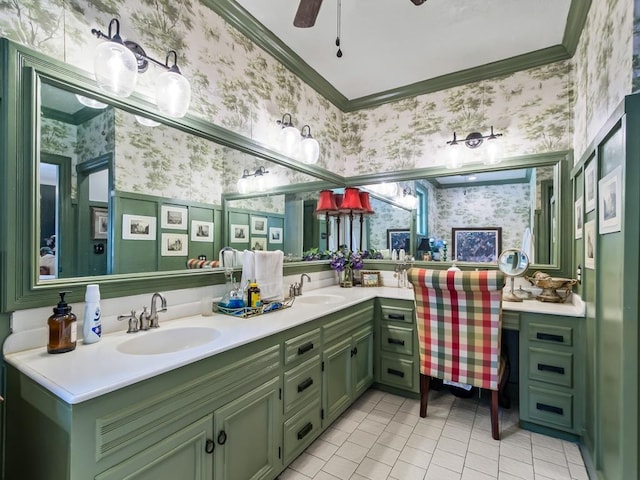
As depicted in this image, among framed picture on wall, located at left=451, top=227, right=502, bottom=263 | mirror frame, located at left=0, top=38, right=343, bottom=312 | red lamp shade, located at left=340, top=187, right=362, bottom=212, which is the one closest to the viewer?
mirror frame, located at left=0, top=38, right=343, bottom=312

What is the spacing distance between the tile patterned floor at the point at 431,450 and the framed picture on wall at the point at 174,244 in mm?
1393

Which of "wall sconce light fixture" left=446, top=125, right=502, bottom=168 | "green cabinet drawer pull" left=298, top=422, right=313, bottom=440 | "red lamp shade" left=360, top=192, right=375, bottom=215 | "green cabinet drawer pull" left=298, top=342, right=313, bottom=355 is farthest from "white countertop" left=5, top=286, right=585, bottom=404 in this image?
"wall sconce light fixture" left=446, top=125, right=502, bottom=168

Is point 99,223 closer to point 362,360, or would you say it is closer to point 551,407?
point 362,360

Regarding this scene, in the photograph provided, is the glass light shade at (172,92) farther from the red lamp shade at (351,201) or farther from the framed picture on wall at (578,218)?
the framed picture on wall at (578,218)

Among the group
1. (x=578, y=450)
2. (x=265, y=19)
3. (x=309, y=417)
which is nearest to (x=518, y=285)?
(x=578, y=450)

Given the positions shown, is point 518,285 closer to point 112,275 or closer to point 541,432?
point 541,432

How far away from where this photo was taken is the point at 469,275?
204cm

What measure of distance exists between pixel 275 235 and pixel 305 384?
117cm

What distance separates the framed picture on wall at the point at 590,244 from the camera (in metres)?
1.62

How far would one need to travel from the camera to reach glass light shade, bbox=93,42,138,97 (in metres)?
1.30

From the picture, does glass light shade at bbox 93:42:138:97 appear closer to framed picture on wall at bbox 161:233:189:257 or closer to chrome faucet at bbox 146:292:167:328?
framed picture on wall at bbox 161:233:189:257

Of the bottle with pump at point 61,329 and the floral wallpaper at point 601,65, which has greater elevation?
the floral wallpaper at point 601,65

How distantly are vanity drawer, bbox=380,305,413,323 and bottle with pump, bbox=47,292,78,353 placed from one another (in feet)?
6.94

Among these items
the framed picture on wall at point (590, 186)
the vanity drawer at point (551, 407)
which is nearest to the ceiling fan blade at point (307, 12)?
the framed picture on wall at point (590, 186)
